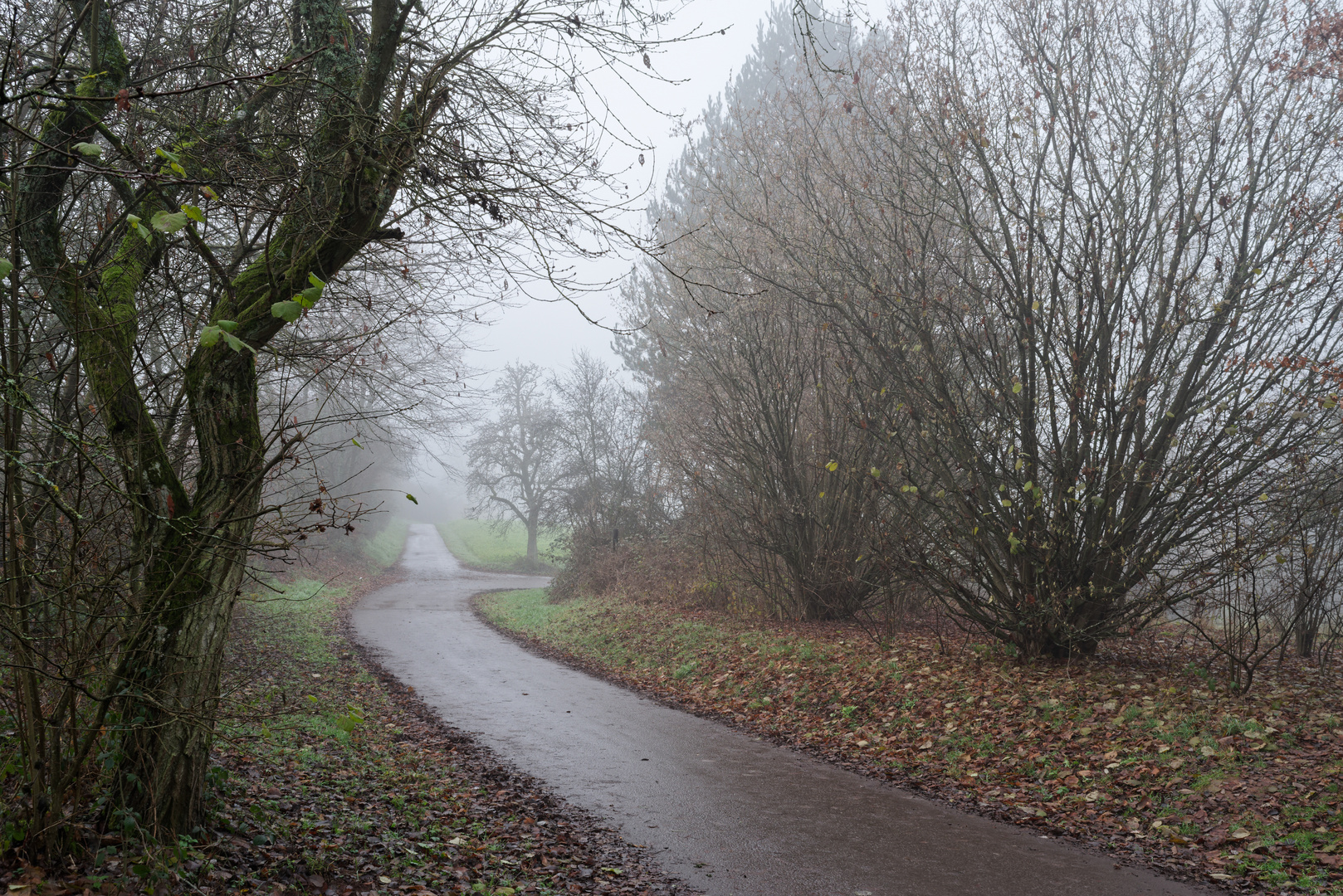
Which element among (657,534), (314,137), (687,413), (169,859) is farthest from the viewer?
(657,534)

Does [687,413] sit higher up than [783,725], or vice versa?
[687,413]

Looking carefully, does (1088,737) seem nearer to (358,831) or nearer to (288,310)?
(358,831)

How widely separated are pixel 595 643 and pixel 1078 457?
9.98 metres

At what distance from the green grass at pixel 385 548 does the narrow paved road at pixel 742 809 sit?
25.0 metres

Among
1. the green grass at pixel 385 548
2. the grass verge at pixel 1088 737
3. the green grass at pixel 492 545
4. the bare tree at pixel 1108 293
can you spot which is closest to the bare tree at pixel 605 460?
the green grass at pixel 492 545

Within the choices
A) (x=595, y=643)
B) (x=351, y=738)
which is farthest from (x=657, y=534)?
(x=351, y=738)

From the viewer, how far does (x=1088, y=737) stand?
7.66 meters

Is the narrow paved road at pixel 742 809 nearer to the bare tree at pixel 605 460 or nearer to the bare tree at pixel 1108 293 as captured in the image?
the bare tree at pixel 1108 293

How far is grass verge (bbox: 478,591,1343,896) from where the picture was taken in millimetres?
5762

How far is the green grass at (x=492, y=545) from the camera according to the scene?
41.4 metres

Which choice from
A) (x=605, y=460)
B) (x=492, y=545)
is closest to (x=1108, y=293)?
(x=605, y=460)

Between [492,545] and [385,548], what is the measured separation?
8614 millimetres

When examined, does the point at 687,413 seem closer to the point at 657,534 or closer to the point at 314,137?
the point at 657,534

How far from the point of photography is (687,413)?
1872 cm
